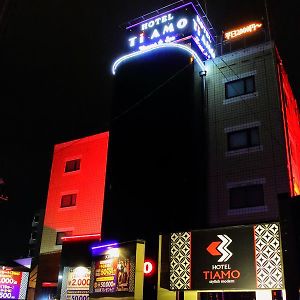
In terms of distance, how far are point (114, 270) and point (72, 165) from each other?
12520mm

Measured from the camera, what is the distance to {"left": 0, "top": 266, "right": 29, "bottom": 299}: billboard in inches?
1036

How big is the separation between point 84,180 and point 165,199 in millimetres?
10009

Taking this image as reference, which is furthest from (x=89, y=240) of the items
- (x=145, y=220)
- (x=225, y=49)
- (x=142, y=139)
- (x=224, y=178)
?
(x=225, y=49)

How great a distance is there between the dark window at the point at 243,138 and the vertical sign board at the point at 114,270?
302 inches

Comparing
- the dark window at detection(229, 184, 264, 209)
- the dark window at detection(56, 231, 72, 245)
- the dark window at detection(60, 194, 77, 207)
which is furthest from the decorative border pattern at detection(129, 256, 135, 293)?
the dark window at detection(60, 194, 77, 207)

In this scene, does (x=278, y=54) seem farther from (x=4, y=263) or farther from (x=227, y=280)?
(x=4, y=263)

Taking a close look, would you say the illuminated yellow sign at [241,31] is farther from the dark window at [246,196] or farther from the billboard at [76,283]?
the billboard at [76,283]

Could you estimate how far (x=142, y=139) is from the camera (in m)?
23.5

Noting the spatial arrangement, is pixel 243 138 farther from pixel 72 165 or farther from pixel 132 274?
pixel 72 165

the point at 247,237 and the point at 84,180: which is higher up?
the point at 84,180

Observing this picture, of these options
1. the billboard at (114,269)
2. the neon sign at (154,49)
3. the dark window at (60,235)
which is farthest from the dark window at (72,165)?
the billboard at (114,269)

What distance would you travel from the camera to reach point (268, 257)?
14922mm

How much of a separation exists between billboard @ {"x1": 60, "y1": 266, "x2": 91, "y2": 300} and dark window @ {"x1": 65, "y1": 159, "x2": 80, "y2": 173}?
8001 millimetres

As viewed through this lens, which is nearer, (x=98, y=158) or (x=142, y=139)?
(x=142, y=139)
